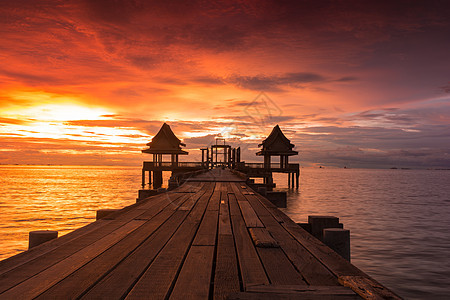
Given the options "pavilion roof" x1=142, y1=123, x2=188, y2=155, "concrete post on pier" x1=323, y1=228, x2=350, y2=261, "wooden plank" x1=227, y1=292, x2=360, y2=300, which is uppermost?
"pavilion roof" x1=142, y1=123, x2=188, y2=155

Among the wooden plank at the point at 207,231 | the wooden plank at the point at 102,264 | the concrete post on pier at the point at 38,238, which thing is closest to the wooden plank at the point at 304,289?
the wooden plank at the point at 102,264

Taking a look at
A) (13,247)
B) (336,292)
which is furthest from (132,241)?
(13,247)

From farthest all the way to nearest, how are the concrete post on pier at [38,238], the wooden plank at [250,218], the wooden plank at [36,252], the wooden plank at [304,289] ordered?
1. the wooden plank at [250,218]
2. the concrete post on pier at [38,238]
3. the wooden plank at [36,252]
4. the wooden plank at [304,289]

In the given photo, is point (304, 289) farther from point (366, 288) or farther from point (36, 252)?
point (36, 252)

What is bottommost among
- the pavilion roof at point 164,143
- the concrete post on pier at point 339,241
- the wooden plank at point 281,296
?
the concrete post on pier at point 339,241

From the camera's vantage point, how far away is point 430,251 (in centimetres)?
1448

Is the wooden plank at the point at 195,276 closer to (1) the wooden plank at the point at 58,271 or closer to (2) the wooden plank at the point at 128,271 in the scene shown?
(2) the wooden plank at the point at 128,271

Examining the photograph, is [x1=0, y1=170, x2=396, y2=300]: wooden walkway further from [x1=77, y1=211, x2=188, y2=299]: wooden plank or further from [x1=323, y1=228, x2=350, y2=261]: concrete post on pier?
[x1=323, y1=228, x2=350, y2=261]: concrete post on pier

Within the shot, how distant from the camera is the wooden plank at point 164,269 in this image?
9.05ft

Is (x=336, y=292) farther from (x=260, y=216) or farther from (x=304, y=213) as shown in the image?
(x=304, y=213)

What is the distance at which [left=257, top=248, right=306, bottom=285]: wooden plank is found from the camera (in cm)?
304

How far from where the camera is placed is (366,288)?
2.73 m

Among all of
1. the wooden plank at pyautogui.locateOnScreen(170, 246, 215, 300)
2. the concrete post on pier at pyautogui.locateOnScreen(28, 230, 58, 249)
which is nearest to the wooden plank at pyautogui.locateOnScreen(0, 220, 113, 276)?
the concrete post on pier at pyautogui.locateOnScreen(28, 230, 58, 249)

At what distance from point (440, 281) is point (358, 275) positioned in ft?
30.3
